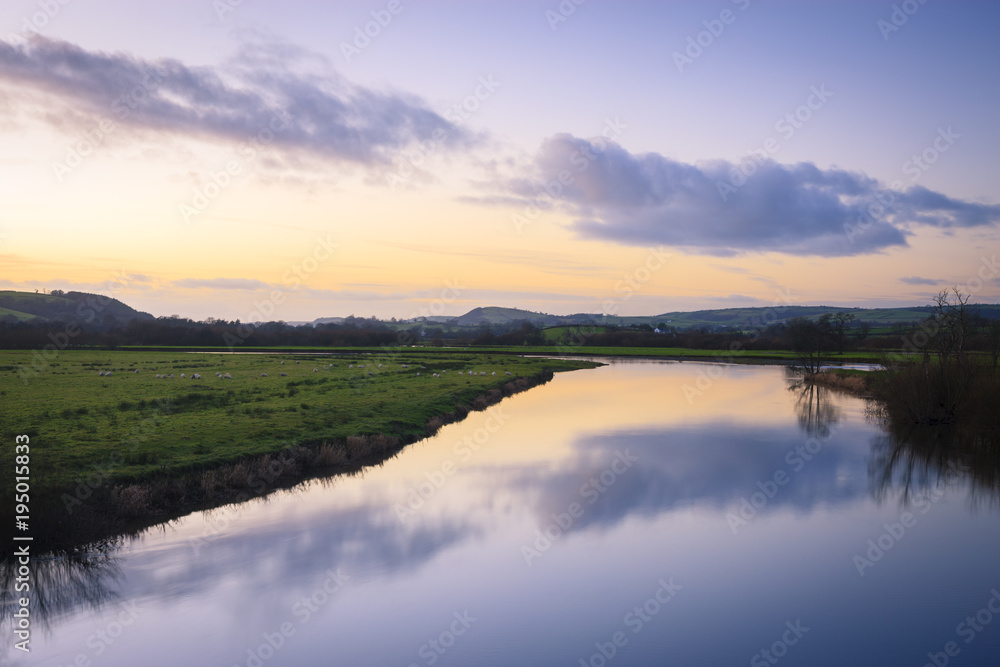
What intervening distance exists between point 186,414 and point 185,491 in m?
8.80

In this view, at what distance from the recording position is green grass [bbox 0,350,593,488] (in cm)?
1658

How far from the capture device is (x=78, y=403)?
2505 cm

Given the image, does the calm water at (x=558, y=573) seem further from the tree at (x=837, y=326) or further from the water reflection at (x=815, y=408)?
the tree at (x=837, y=326)

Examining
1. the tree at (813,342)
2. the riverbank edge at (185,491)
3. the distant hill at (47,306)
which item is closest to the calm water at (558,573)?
the riverbank edge at (185,491)

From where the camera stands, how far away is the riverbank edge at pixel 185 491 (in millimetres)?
12820

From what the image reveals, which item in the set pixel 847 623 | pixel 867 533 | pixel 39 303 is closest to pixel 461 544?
pixel 847 623

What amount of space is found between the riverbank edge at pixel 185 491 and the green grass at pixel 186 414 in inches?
16.9

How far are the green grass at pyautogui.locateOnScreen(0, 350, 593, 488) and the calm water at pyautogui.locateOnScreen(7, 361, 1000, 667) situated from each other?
2580 mm

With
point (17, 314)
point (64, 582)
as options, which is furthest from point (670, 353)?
point (17, 314)

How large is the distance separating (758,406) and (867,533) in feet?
78.9

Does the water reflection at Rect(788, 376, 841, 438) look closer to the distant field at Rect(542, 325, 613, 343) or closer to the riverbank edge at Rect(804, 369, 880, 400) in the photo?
the riverbank edge at Rect(804, 369, 880, 400)

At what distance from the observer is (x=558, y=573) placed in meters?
12.6

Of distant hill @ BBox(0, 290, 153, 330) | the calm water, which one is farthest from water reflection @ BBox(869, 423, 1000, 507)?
distant hill @ BBox(0, 290, 153, 330)

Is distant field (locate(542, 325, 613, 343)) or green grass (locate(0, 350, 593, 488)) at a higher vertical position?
distant field (locate(542, 325, 613, 343))
